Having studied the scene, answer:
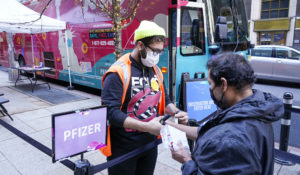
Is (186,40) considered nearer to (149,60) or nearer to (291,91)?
(149,60)

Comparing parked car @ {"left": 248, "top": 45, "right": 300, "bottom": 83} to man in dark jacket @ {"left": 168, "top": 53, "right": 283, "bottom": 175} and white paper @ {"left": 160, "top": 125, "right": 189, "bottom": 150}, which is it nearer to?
white paper @ {"left": 160, "top": 125, "right": 189, "bottom": 150}

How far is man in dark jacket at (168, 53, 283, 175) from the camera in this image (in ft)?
3.51

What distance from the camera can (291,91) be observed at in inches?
349

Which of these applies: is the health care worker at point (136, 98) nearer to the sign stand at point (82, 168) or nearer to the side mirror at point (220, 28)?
the sign stand at point (82, 168)

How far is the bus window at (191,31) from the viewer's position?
5.20m

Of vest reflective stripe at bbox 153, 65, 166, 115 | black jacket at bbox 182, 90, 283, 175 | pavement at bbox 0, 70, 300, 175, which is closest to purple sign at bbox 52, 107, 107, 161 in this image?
→ vest reflective stripe at bbox 153, 65, 166, 115

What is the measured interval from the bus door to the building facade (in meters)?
20.9

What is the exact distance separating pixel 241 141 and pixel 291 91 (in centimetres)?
923

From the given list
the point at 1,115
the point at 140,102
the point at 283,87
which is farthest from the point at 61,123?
the point at 283,87

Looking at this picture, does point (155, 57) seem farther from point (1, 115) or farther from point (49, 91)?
point (49, 91)

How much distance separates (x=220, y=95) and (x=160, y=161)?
2923 millimetres

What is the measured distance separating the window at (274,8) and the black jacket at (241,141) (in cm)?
2774

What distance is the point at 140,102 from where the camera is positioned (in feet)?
6.51

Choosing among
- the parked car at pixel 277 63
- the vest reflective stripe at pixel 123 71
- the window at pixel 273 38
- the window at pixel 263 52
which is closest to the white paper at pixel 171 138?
the vest reflective stripe at pixel 123 71
